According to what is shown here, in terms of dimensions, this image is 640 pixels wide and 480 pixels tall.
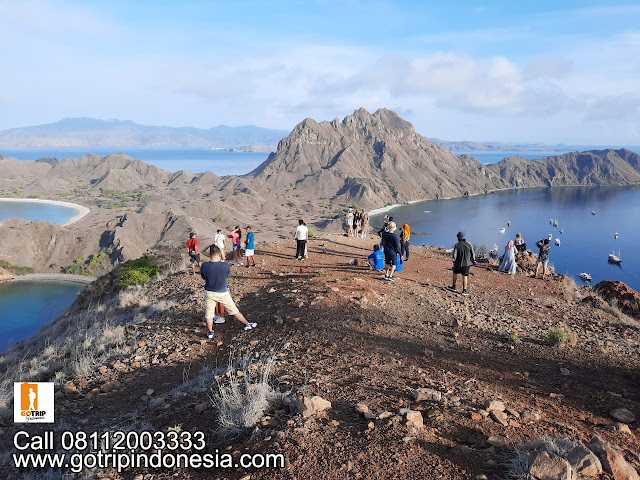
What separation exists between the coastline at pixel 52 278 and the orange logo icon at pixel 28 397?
52358 millimetres

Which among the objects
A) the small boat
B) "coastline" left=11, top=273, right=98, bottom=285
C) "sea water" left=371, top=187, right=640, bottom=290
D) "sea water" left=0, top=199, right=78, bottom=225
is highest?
"sea water" left=371, top=187, right=640, bottom=290

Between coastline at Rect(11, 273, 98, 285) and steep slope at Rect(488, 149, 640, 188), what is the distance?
180 m

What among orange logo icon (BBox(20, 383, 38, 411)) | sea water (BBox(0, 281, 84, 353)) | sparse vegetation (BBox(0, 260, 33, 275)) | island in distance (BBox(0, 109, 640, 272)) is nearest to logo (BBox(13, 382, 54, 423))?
orange logo icon (BBox(20, 383, 38, 411))

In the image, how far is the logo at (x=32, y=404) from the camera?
5688 mm

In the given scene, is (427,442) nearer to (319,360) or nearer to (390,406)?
(390,406)

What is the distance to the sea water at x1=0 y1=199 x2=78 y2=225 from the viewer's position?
108125 millimetres

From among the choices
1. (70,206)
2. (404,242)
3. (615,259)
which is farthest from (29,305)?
(70,206)

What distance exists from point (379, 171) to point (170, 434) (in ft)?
547

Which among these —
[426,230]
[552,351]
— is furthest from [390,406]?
[426,230]

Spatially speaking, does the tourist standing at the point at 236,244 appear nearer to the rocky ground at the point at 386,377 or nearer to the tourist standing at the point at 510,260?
the rocky ground at the point at 386,377

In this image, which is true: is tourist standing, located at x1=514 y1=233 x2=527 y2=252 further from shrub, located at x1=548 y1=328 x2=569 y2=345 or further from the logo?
the logo

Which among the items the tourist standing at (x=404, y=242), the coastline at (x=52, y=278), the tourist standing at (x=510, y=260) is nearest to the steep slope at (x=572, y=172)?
the coastline at (x=52, y=278)

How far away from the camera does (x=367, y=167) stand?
554 ft

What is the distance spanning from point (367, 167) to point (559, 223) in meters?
84.0
